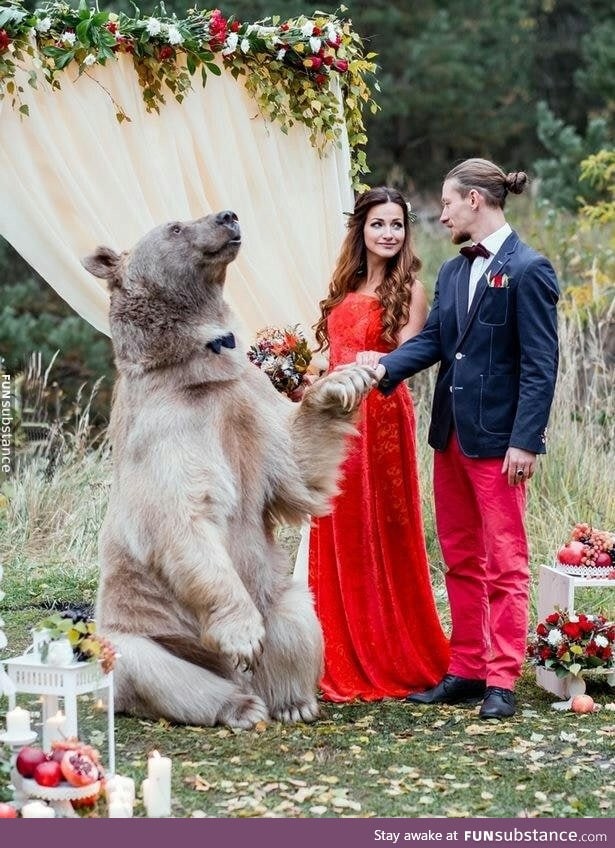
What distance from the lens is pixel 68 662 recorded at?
353 cm

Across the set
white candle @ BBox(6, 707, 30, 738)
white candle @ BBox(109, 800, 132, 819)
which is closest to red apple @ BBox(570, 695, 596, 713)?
white candle @ BBox(109, 800, 132, 819)

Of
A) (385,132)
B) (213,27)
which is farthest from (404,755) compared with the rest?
(385,132)

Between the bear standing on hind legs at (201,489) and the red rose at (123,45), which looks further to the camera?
the red rose at (123,45)

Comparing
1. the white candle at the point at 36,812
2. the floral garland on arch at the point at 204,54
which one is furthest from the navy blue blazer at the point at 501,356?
the white candle at the point at 36,812

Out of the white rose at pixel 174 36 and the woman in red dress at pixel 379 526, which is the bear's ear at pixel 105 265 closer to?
the woman in red dress at pixel 379 526

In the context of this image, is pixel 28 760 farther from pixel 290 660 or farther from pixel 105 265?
pixel 105 265

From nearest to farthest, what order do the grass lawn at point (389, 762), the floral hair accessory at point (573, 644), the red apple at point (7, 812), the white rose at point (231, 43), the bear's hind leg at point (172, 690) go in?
the red apple at point (7, 812), the grass lawn at point (389, 762), the bear's hind leg at point (172, 690), the floral hair accessory at point (573, 644), the white rose at point (231, 43)

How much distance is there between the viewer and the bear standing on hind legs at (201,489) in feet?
13.6

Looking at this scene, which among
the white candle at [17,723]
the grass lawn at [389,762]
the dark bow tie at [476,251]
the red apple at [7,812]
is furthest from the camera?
the dark bow tie at [476,251]

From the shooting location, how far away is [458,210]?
451 centimetres

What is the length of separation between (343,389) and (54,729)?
4.93 feet

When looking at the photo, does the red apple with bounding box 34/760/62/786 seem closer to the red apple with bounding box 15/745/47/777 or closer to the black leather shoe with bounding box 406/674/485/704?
the red apple with bounding box 15/745/47/777

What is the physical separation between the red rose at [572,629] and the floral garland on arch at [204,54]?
2.38 meters

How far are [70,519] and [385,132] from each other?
35.6 feet
